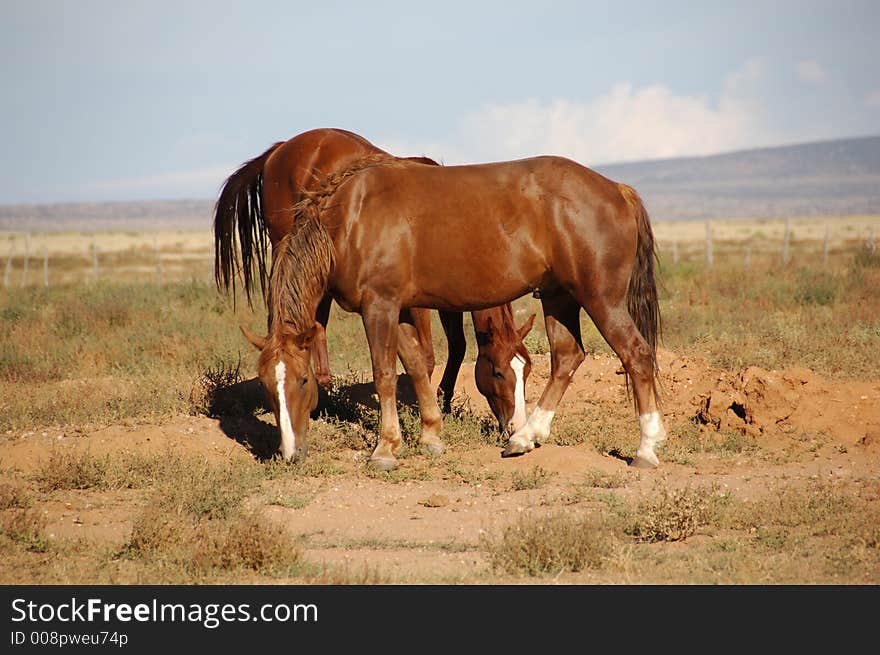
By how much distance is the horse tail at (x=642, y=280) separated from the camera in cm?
811

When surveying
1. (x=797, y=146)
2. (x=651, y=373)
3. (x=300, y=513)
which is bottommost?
(x=300, y=513)

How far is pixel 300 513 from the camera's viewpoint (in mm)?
6754

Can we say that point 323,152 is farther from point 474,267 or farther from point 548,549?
point 548,549

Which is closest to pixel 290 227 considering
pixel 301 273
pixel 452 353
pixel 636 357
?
pixel 301 273

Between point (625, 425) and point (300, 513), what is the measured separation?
3.80 m

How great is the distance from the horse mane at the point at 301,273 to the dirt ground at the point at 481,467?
4.05 feet

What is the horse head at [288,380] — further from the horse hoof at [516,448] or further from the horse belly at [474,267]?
the horse hoof at [516,448]

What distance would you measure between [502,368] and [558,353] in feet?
1.73

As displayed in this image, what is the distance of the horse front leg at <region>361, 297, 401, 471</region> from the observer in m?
7.85

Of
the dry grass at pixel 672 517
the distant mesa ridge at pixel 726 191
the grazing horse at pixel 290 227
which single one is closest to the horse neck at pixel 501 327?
the grazing horse at pixel 290 227

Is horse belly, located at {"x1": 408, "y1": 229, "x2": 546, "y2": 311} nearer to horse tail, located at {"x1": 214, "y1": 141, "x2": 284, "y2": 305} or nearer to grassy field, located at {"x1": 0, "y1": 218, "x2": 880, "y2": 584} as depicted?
grassy field, located at {"x1": 0, "y1": 218, "x2": 880, "y2": 584}

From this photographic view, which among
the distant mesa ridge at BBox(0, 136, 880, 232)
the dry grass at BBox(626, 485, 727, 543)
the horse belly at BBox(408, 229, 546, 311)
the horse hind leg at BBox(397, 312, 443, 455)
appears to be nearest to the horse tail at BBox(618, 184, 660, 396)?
the horse belly at BBox(408, 229, 546, 311)

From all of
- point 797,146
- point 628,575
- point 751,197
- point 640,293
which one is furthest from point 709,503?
point 797,146
